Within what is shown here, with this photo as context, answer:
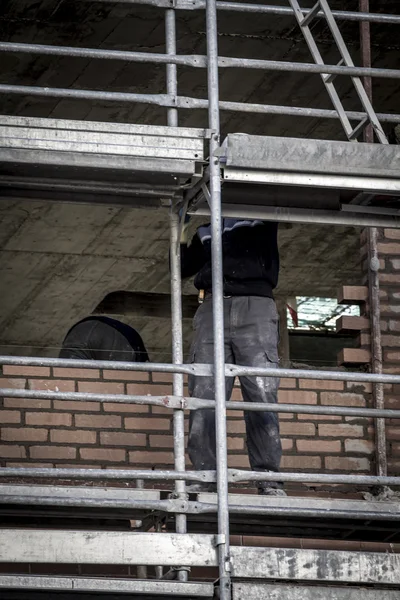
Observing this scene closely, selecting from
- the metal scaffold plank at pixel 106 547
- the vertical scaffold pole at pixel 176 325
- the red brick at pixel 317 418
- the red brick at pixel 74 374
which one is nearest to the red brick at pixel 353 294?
the red brick at pixel 317 418

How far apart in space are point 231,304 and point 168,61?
1427 millimetres

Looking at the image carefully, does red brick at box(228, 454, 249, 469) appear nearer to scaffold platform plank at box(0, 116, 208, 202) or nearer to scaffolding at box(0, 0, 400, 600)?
scaffolding at box(0, 0, 400, 600)

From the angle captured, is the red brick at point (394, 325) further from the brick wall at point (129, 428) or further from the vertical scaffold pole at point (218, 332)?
the vertical scaffold pole at point (218, 332)

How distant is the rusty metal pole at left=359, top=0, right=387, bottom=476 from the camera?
366 inches

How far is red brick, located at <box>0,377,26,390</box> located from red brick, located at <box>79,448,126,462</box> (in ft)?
1.77

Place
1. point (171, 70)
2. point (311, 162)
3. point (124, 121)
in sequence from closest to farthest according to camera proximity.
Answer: point (311, 162), point (171, 70), point (124, 121)

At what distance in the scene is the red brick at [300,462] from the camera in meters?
9.16

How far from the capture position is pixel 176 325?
7.47 m

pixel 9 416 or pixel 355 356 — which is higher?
pixel 355 356

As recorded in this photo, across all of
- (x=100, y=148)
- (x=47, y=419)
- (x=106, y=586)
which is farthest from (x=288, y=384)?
(x=106, y=586)

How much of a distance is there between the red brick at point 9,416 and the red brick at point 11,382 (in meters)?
0.17

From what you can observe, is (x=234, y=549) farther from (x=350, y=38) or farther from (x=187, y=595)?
(x=350, y=38)

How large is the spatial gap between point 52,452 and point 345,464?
1.77 metres

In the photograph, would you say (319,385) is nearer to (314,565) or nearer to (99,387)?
(99,387)
